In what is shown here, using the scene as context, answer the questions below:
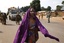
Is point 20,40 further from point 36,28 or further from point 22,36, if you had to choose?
point 36,28

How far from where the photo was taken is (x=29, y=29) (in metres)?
7.17

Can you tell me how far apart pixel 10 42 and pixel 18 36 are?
19.9 ft

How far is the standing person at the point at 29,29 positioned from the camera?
6.96 m

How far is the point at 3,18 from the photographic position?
1155 inches

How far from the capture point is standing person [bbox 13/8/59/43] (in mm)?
6961

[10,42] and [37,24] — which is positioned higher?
[37,24]

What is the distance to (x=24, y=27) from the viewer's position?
276 inches

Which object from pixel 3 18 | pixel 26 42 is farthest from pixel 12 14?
pixel 26 42

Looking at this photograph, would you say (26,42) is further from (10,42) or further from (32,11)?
(10,42)

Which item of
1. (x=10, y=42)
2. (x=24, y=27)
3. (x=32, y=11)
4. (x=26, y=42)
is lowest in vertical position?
(x=10, y=42)

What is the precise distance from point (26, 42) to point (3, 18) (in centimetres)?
2235

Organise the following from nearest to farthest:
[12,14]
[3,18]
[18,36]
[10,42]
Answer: [18,36]
[10,42]
[3,18]
[12,14]

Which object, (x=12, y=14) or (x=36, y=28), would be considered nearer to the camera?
(x=36, y=28)

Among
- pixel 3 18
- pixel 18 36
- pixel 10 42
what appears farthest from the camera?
→ pixel 3 18
